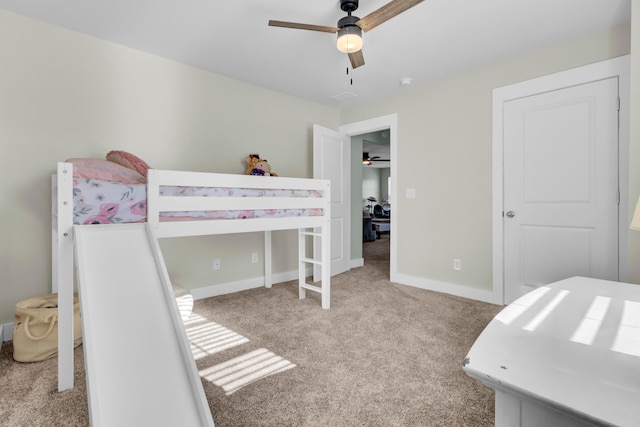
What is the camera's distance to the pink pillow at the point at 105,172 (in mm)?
1568

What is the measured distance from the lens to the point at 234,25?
2.23 meters

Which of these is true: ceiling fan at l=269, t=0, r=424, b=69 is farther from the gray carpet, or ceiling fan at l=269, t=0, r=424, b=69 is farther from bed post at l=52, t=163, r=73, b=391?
the gray carpet

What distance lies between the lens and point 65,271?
1523mm

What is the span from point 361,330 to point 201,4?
2.43 m

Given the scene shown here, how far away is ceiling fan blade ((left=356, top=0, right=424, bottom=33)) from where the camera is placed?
5.47ft

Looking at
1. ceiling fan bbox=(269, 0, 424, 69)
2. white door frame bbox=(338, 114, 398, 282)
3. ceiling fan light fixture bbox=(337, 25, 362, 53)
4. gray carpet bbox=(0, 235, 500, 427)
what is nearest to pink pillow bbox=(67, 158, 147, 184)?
gray carpet bbox=(0, 235, 500, 427)

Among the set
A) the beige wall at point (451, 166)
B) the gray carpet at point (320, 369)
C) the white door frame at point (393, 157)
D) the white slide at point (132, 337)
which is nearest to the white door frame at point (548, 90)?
the beige wall at point (451, 166)

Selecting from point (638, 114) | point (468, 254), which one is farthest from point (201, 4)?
point (468, 254)

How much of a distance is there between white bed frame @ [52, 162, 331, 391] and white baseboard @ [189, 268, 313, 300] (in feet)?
2.22

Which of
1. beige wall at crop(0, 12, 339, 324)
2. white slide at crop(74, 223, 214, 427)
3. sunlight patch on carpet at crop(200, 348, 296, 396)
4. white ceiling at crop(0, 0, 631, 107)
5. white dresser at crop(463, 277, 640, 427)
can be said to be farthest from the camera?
beige wall at crop(0, 12, 339, 324)

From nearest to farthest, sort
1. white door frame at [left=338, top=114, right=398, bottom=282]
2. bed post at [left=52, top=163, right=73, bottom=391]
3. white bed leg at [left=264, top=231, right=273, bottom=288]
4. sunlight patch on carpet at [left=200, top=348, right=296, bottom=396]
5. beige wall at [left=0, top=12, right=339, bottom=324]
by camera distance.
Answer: bed post at [left=52, top=163, right=73, bottom=391] → sunlight patch on carpet at [left=200, top=348, right=296, bottom=396] → beige wall at [left=0, top=12, right=339, bottom=324] → white bed leg at [left=264, top=231, right=273, bottom=288] → white door frame at [left=338, top=114, right=398, bottom=282]

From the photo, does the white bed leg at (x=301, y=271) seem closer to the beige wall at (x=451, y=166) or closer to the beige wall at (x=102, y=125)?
the beige wall at (x=102, y=125)

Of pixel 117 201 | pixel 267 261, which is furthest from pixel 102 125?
pixel 267 261

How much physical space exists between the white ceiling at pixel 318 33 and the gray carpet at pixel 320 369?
7.12ft
